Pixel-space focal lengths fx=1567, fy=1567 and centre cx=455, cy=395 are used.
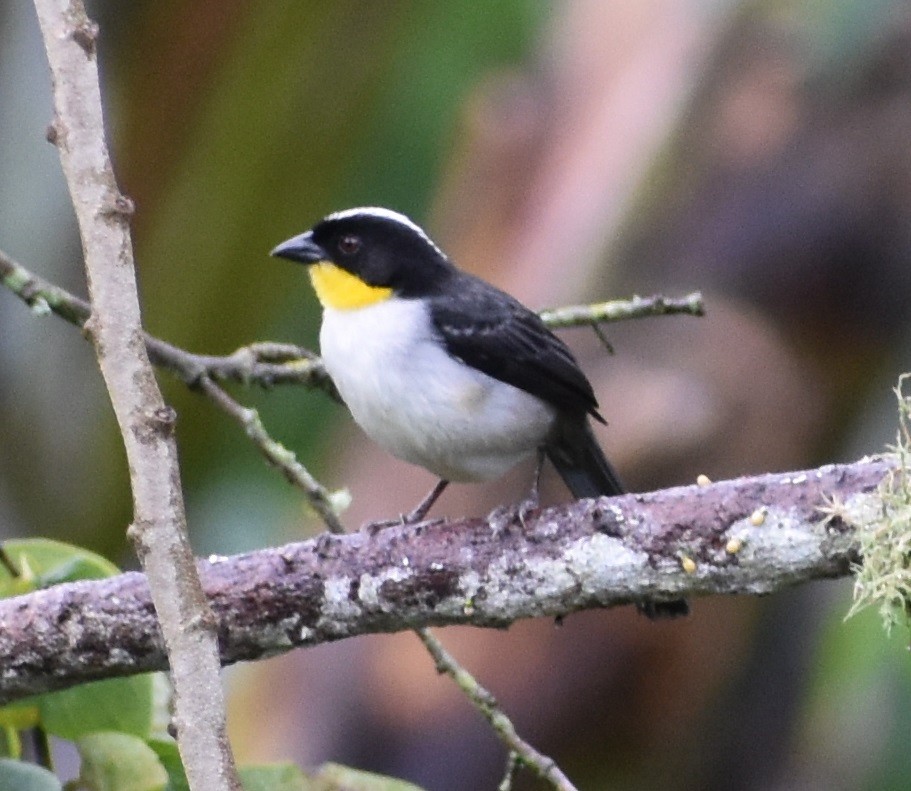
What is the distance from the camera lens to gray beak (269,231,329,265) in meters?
4.14

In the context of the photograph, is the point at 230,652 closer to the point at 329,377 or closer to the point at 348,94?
the point at 329,377

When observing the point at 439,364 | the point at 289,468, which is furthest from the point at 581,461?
the point at 289,468

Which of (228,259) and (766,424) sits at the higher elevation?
(228,259)

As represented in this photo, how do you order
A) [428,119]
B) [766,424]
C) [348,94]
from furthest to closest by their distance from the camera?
[428,119], [348,94], [766,424]

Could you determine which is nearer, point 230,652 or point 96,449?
point 230,652

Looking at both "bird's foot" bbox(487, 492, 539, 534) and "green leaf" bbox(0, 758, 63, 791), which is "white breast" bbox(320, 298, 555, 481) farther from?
"green leaf" bbox(0, 758, 63, 791)

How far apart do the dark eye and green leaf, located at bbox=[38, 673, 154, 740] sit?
64.8 inches

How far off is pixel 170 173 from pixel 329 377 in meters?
1.99

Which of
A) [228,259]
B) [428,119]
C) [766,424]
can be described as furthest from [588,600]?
[428,119]

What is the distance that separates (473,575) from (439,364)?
43.0 inches

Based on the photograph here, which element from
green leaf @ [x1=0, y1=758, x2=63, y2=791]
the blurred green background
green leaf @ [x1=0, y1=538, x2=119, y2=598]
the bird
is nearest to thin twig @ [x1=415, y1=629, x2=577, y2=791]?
the bird

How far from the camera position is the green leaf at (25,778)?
2515 mm

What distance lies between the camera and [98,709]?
277 centimetres

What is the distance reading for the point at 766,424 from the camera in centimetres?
490
